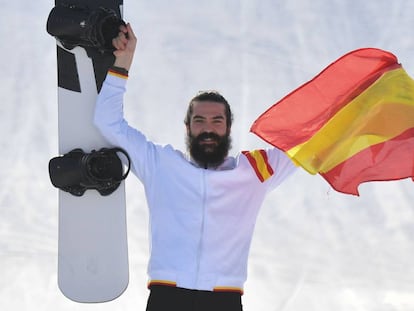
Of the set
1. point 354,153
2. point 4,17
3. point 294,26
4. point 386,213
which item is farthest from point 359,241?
point 4,17

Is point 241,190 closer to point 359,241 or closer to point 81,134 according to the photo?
point 81,134

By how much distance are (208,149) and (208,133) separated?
0.15 feet

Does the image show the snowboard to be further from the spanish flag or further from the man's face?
the spanish flag

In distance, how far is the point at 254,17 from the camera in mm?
5465

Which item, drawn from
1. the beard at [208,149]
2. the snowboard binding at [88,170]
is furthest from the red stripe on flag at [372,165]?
the snowboard binding at [88,170]

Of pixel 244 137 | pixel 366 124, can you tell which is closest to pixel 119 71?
pixel 366 124

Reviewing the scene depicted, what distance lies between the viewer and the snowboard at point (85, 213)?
2.51 metres

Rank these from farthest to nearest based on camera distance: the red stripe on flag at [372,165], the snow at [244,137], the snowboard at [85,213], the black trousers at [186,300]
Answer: the snow at [244,137] < the snowboard at [85,213] < the red stripe on flag at [372,165] < the black trousers at [186,300]

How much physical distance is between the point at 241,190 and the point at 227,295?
0.29 metres

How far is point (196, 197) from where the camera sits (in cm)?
228

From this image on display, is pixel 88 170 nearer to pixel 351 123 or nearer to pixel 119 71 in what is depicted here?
pixel 119 71

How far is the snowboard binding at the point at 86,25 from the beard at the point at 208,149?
38 cm

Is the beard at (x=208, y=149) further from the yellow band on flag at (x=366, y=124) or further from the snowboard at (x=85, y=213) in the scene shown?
the snowboard at (x=85, y=213)

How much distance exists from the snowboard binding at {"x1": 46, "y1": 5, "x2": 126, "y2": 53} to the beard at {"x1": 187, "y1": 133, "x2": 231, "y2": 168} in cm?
38
